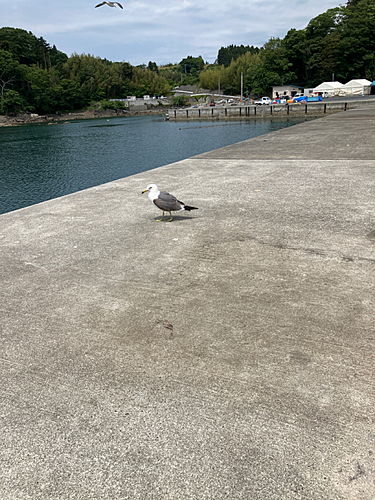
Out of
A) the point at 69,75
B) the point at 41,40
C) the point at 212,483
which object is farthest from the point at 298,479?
the point at 41,40

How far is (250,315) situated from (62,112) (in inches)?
4849

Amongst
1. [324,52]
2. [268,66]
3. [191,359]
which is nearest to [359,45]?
[324,52]

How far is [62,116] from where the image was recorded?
10794cm

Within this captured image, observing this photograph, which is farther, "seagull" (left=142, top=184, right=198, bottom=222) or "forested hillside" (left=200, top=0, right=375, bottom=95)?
"forested hillside" (left=200, top=0, right=375, bottom=95)

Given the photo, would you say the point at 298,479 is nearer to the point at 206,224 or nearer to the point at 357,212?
the point at 206,224

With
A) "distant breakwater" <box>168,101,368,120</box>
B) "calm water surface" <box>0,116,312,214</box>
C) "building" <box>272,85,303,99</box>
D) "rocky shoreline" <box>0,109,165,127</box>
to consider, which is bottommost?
"calm water surface" <box>0,116,312,214</box>

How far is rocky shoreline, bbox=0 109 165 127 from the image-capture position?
299 ft

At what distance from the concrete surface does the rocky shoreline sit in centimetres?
9593

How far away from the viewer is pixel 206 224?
601cm

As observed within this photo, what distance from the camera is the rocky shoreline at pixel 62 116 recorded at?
91.2m

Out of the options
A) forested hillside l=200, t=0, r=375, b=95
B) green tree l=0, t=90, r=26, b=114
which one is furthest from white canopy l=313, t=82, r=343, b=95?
green tree l=0, t=90, r=26, b=114

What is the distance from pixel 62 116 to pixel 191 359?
118 m

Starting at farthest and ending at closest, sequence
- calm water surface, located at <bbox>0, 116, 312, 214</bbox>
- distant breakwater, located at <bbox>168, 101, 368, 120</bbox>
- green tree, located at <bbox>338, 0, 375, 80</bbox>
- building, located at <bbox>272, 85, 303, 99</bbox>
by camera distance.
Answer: building, located at <bbox>272, 85, 303, 99</bbox> < green tree, located at <bbox>338, 0, 375, 80</bbox> < distant breakwater, located at <bbox>168, 101, 368, 120</bbox> < calm water surface, located at <bbox>0, 116, 312, 214</bbox>

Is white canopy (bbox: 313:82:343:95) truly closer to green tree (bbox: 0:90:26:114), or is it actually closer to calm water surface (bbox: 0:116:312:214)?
calm water surface (bbox: 0:116:312:214)
